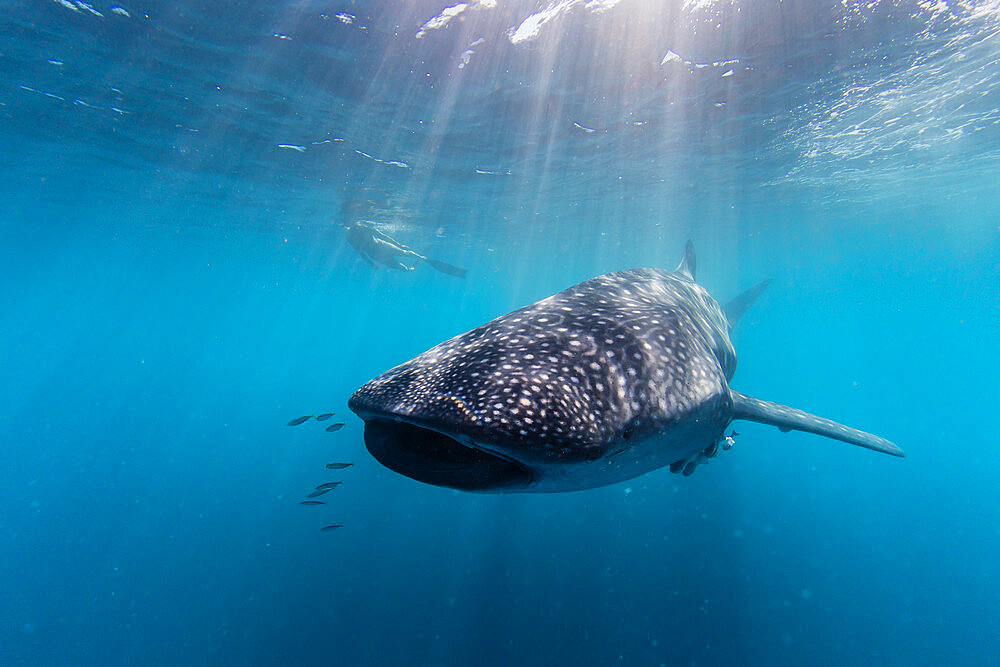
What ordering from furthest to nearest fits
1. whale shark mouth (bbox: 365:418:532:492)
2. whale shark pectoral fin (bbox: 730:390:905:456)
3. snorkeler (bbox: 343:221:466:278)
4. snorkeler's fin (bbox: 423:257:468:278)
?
snorkeler (bbox: 343:221:466:278) < snorkeler's fin (bbox: 423:257:468:278) < whale shark pectoral fin (bbox: 730:390:905:456) < whale shark mouth (bbox: 365:418:532:492)

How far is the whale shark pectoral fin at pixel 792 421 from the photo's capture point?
13.7ft

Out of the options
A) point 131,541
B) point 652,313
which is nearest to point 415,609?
point 652,313

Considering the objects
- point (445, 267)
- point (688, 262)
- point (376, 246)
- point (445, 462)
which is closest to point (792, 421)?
point (445, 462)

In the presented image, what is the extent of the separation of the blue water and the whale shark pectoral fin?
5276mm

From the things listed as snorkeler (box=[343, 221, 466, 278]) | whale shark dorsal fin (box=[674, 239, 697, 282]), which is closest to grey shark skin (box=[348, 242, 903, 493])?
whale shark dorsal fin (box=[674, 239, 697, 282])

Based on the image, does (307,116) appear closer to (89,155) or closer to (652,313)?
(89,155)

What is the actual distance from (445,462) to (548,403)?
2.20 feet

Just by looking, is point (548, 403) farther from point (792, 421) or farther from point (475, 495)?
point (475, 495)

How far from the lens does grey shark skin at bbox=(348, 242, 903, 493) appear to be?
2.13 m

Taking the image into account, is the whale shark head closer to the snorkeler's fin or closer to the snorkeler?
the snorkeler's fin

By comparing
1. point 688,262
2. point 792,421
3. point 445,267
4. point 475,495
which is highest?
point 688,262

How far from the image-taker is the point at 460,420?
2068 millimetres

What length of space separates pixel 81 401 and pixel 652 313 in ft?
177

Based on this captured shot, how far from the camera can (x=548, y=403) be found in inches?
87.0
